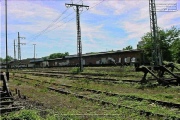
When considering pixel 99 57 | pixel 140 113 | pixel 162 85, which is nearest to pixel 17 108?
pixel 140 113

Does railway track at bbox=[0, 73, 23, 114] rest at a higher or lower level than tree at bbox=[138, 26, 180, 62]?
lower

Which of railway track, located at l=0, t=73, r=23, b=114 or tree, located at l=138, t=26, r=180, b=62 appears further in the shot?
tree, located at l=138, t=26, r=180, b=62

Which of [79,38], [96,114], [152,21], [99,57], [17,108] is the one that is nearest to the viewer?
[96,114]

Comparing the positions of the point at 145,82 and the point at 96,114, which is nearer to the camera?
the point at 96,114

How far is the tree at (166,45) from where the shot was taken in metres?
56.2

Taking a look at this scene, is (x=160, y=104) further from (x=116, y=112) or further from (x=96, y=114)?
(x=96, y=114)

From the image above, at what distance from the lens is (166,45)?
5869 centimetres

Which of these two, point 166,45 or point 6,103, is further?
point 166,45

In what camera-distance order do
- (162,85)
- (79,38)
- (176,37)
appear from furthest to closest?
(176,37)
(79,38)
(162,85)

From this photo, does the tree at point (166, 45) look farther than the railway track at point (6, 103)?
Yes

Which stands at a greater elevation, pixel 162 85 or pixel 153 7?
pixel 153 7

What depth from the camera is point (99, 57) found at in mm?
81125

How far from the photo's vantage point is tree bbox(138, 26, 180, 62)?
56.2 metres

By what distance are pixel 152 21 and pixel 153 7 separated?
1956 mm
